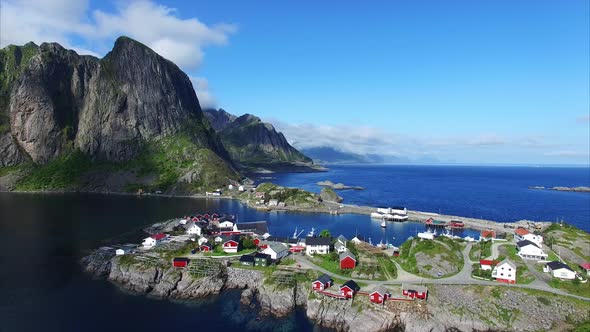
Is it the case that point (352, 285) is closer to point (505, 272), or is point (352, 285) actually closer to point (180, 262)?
point (505, 272)

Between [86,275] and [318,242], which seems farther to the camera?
[318,242]

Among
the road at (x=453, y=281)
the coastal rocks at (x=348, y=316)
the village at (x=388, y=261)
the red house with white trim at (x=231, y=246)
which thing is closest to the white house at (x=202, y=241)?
the village at (x=388, y=261)

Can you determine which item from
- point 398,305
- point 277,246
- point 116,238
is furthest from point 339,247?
point 116,238

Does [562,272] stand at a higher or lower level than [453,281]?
higher

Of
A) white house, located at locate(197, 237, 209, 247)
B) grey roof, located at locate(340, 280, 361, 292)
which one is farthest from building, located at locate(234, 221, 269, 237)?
grey roof, located at locate(340, 280, 361, 292)

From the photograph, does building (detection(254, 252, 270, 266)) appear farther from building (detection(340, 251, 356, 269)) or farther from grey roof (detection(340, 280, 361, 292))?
grey roof (detection(340, 280, 361, 292))

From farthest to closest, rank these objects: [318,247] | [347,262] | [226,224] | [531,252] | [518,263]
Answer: [226,224], [318,247], [531,252], [518,263], [347,262]
